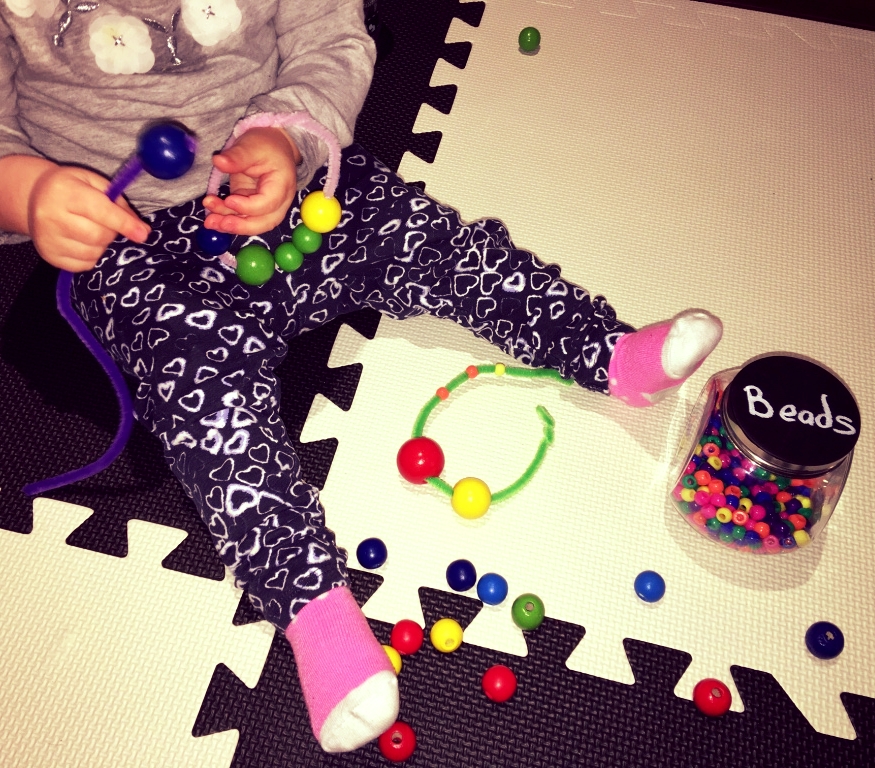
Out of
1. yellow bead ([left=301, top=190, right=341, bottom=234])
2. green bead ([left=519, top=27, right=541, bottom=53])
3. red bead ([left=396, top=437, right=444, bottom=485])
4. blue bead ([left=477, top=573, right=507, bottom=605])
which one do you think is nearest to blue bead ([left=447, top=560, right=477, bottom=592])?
blue bead ([left=477, top=573, right=507, bottom=605])

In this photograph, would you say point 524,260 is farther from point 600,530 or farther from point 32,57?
point 32,57

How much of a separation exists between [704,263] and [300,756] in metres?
0.87

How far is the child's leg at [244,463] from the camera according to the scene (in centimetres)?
75

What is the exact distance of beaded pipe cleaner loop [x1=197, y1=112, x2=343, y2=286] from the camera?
2.80 ft

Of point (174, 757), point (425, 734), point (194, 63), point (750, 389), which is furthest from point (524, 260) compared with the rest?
point (174, 757)

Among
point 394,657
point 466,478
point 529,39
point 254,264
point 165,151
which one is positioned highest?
point 529,39

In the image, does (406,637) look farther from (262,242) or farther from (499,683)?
(262,242)

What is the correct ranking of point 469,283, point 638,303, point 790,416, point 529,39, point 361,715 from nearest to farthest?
1. point 361,715
2. point 790,416
3. point 469,283
4. point 638,303
5. point 529,39

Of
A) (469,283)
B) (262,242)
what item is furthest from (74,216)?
(469,283)

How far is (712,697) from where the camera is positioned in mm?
799

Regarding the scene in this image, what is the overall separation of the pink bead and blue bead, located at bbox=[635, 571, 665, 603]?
136 mm

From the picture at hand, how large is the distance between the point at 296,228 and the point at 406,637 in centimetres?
51

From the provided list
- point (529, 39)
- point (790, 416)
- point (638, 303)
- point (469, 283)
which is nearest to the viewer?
point (790, 416)

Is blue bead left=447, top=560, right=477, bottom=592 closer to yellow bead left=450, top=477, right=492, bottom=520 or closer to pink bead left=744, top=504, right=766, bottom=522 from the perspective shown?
yellow bead left=450, top=477, right=492, bottom=520
